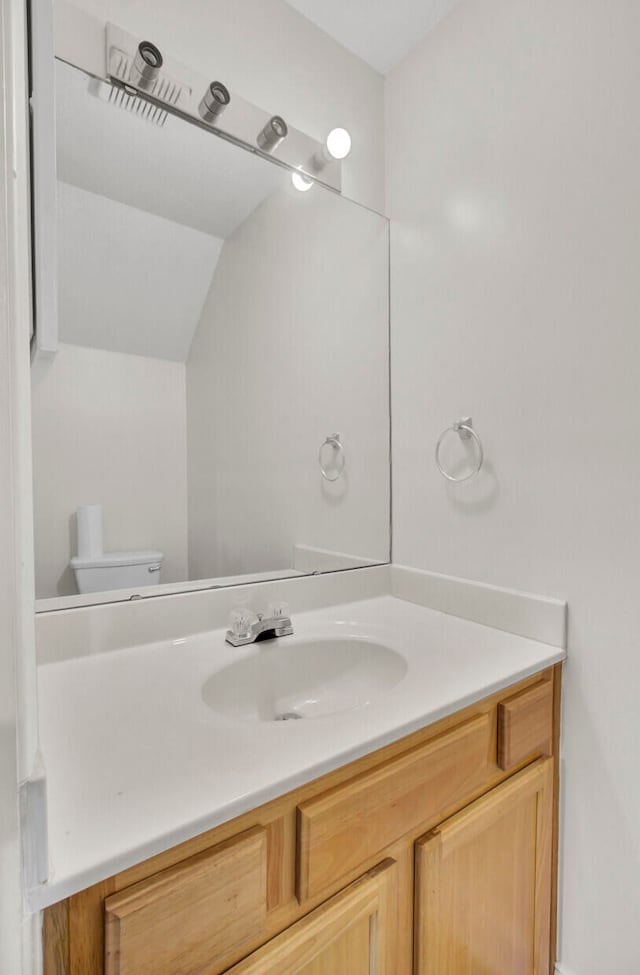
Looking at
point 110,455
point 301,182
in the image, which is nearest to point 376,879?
point 110,455

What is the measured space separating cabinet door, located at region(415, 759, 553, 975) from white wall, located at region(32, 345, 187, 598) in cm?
72

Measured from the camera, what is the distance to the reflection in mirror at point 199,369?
Result: 0.99 metres

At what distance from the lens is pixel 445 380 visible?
1.29 metres

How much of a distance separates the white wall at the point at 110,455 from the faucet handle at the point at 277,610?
0.67 ft

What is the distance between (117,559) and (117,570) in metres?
0.02

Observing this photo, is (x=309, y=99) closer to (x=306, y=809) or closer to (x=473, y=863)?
(x=306, y=809)

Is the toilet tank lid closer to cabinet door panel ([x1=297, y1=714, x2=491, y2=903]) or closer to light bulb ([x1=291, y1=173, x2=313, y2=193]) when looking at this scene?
cabinet door panel ([x1=297, y1=714, x2=491, y2=903])

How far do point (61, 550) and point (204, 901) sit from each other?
0.66 meters

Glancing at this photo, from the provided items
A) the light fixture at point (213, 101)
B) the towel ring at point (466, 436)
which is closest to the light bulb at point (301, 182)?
the light fixture at point (213, 101)

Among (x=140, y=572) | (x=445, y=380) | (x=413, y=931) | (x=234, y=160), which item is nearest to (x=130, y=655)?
(x=140, y=572)

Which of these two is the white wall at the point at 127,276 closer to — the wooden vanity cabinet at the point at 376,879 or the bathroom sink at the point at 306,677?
the bathroom sink at the point at 306,677

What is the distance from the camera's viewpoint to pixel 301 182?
1283 mm

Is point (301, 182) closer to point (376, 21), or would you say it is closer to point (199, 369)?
point (376, 21)

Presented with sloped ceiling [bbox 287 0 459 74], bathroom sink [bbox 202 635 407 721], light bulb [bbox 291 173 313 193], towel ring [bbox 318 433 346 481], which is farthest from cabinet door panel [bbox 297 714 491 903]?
sloped ceiling [bbox 287 0 459 74]
